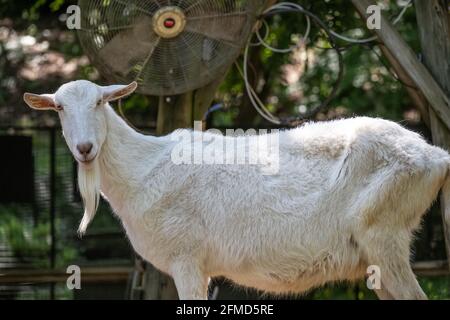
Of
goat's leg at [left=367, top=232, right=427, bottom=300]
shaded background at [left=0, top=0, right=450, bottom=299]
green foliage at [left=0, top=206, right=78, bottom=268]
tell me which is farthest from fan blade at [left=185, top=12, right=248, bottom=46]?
green foliage at [left=0, top=206, right=78, bottom=268]

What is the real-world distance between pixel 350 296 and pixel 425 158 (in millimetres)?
4234

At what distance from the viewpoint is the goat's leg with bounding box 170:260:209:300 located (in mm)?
5852

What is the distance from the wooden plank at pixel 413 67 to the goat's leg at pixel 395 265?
1.70 m

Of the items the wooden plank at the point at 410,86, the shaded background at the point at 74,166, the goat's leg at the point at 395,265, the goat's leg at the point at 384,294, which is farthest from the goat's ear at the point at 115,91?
the shaded background at the point at 74,166

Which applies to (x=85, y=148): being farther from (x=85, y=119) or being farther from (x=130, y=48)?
(x=130, y=48)

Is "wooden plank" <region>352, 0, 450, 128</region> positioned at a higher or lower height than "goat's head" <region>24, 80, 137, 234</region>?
higher

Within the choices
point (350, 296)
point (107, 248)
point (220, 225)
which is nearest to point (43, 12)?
point (107, 248)

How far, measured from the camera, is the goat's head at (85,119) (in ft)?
18.6

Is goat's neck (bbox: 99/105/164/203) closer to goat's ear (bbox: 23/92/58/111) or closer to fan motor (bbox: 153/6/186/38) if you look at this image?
goat's ear (bbox: 23/92/58/111)

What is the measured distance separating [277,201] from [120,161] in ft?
3.71

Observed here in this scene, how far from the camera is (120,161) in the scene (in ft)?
20.0

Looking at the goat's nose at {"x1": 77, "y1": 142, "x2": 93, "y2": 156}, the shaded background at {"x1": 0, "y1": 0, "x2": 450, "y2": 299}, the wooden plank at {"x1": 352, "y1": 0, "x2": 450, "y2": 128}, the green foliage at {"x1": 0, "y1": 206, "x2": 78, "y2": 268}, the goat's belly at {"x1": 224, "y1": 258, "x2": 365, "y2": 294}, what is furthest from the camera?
the green foliage at {"x1": 0, "y1": 206, "x2": 78, "y2": 268}

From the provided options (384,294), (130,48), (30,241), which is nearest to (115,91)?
(130,48)
